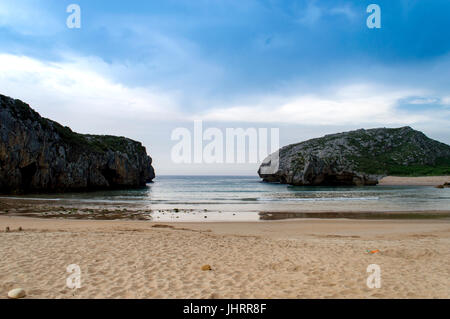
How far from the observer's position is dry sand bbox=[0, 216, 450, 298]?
563 centimetres

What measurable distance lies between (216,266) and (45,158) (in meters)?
49.0

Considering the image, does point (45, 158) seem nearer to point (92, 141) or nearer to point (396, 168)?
point (92, 141)

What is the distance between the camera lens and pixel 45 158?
149 feet

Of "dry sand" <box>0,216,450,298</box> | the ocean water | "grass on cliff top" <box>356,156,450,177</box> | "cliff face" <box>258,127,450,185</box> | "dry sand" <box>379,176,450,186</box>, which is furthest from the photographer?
"grass on cliff top" <box>356,156,450,177</box>

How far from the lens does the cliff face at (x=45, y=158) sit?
40.3m

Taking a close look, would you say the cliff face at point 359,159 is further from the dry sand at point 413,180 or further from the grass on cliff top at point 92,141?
the grass on cliff top at point 92,141

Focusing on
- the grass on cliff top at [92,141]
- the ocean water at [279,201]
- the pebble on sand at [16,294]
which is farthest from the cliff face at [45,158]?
the pebble on sand at [16,294]

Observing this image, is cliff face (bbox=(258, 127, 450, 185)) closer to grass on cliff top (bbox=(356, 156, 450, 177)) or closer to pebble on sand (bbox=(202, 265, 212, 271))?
grass on cliff top (bbox=(356, 156, 450, 177))

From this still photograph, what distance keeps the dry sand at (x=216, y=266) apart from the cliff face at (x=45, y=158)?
1498 inches

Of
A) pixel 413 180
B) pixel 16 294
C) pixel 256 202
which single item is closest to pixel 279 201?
pixel 256 202

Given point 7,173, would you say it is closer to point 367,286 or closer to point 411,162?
point 367,286

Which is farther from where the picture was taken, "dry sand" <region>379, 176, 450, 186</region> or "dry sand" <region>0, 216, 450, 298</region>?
"dry sand" <region>379, 176, 450, 186</region>

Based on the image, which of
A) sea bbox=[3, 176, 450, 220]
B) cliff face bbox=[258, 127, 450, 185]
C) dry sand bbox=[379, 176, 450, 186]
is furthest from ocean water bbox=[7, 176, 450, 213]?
dry sand bbox=[379, 176, 450, 186]

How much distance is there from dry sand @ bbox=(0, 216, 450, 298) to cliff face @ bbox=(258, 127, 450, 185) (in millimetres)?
72127
